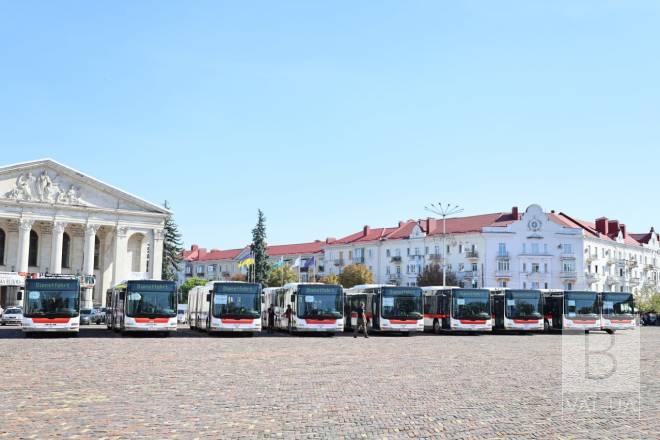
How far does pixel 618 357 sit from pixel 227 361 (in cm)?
1264

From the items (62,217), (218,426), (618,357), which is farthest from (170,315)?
(62,217)

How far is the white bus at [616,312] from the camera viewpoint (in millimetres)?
40500

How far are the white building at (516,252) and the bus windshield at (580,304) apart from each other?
39622 millimetres

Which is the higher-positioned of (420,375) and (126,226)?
(126,226)

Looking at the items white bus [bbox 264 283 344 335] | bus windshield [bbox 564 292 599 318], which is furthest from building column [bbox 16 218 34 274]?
bus windshield [bbox 564 292 599 318]

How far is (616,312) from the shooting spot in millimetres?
40781

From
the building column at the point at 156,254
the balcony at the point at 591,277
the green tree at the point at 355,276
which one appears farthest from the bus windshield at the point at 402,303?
the balcony at the point at 591,277

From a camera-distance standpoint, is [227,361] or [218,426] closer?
[218,426]

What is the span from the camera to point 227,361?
785 inches

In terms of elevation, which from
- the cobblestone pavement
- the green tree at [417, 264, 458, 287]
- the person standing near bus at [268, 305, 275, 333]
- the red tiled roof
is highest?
the red tiled roof

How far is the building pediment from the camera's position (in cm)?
7372

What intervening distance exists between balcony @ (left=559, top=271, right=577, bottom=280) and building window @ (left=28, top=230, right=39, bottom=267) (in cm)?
5963

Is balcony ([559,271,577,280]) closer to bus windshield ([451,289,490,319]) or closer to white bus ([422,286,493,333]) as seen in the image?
white bus ([422,286,493,333])

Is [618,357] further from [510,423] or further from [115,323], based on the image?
[115,323]
